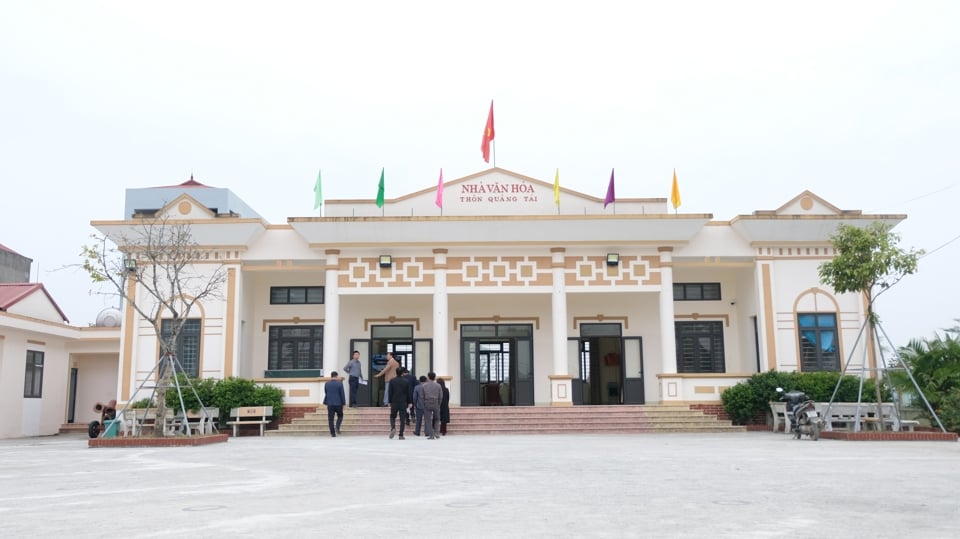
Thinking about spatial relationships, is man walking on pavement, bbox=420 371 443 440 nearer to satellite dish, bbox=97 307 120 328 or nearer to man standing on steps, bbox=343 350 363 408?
man standing on steps, bbox=343 350 363 408

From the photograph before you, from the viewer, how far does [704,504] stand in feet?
21.8

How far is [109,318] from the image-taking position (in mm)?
28734

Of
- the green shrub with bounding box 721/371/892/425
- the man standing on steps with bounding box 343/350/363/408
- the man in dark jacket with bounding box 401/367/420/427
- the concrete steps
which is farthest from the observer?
the man standing on steps with bounding box 343/350/363/408

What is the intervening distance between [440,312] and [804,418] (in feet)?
28.8

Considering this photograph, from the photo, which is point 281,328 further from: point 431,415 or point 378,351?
point 431,415

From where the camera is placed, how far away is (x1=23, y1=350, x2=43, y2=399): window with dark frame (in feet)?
75.7

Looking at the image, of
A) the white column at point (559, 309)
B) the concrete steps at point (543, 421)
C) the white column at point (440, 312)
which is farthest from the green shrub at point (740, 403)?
the white column at point (440, 312)

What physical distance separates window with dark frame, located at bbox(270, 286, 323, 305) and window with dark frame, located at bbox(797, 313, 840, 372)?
12.5 metres

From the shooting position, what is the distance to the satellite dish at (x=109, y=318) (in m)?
28.5

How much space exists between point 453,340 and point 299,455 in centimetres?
1055

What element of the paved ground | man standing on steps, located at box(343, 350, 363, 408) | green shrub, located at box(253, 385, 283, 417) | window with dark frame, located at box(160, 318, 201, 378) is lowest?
the paved ground

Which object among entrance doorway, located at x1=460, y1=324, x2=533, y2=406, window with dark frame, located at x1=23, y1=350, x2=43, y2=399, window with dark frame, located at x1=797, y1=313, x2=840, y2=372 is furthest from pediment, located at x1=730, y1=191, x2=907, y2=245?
window with dark frame, located at x1=23, y1=350, x2=43, y2=399

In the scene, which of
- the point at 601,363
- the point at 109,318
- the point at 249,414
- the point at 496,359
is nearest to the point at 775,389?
the point at 601,363

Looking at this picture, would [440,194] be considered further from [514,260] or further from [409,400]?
[409,400]
